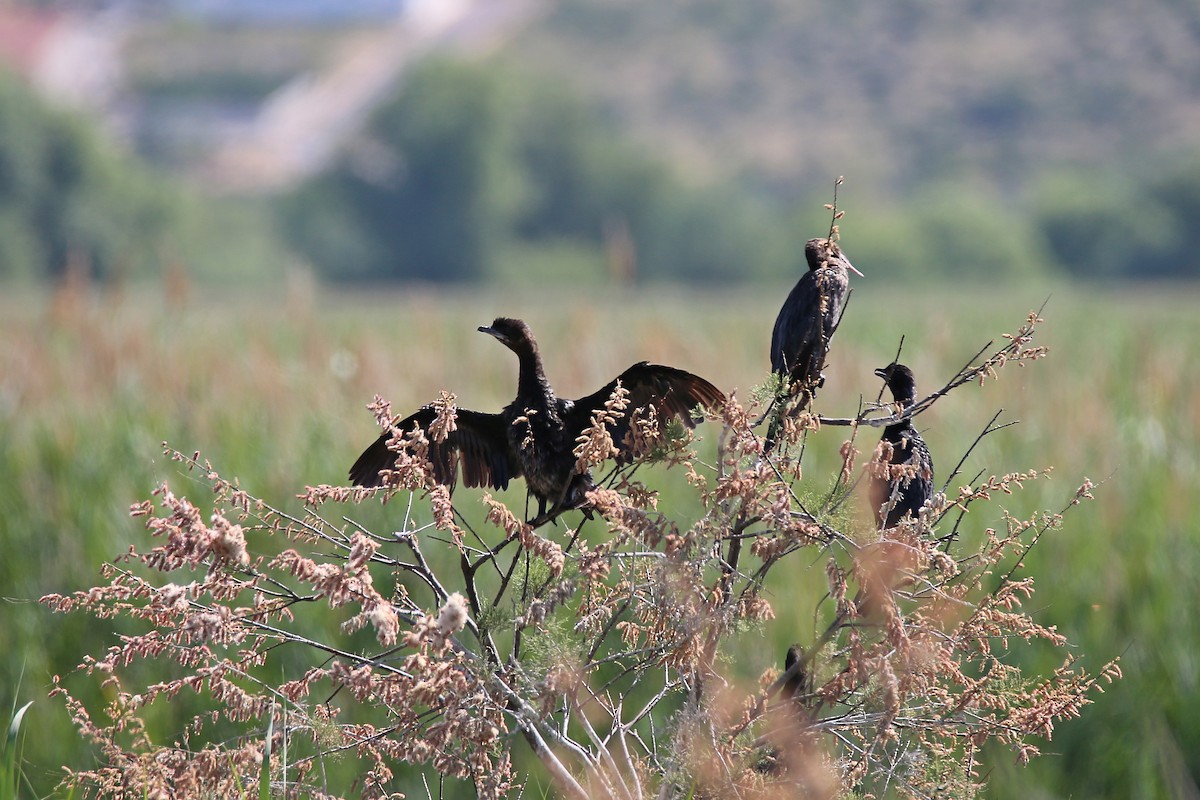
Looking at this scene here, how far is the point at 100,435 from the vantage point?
26.2ft

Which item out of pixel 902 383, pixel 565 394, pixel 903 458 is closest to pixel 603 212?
pixel 565 394

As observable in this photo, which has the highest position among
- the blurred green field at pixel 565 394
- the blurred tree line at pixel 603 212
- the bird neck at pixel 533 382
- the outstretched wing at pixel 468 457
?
the blurred tree line at pixel 603 212

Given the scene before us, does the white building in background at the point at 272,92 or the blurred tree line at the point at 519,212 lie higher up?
the white building in background at the point at 272,92

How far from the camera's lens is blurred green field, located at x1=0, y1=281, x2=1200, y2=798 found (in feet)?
19.9

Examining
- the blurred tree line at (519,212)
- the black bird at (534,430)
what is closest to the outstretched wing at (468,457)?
the black bird at (534,430)

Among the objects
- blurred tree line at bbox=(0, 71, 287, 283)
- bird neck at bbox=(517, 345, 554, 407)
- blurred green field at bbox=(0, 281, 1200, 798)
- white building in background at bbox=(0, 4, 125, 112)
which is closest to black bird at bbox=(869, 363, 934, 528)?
bird neck at bbox=(517, 345, 554, 407)

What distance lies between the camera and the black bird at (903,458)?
240 cm

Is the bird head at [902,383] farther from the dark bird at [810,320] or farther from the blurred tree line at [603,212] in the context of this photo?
the blurred tree line at [603,212]

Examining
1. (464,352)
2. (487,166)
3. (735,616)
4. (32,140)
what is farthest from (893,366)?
(487,166)

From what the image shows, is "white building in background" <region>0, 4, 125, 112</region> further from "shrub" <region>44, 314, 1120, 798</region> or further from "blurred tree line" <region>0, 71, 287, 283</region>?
"shrub" <region>44, 314, 1120, 798</region>

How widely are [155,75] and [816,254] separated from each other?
120m

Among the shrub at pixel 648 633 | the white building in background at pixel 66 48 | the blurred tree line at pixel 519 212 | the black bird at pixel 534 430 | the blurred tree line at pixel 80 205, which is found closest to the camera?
the shrub at pixel 648 633

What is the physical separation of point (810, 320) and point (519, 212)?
83.1 meters

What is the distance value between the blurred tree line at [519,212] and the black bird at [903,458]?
60256 millimetres
